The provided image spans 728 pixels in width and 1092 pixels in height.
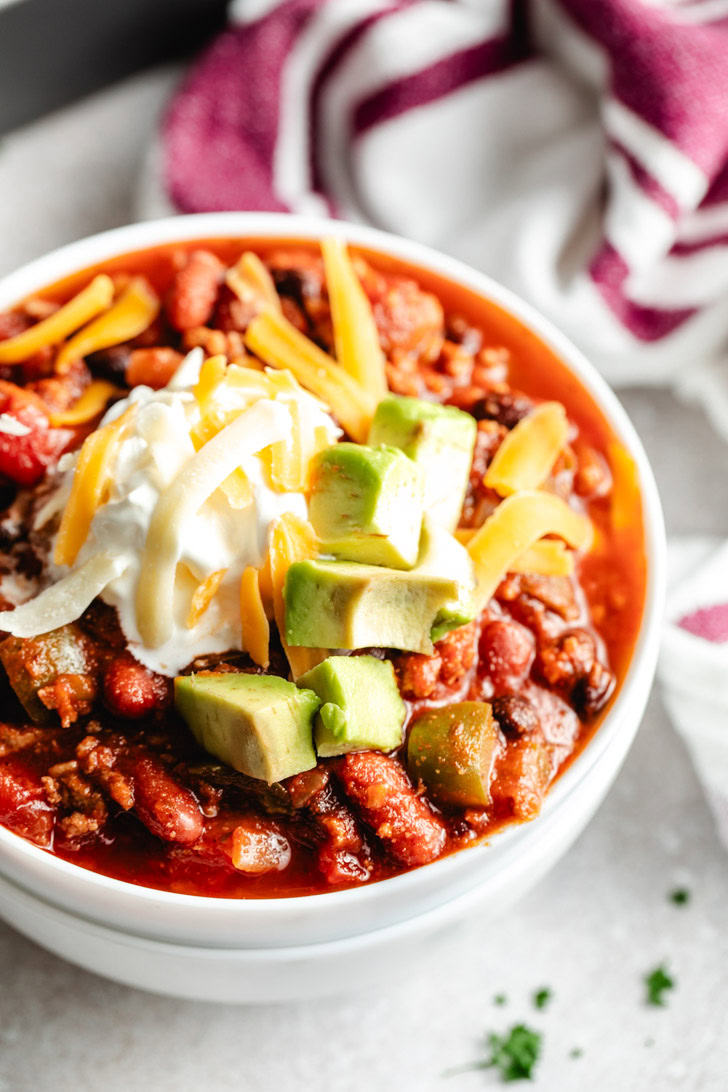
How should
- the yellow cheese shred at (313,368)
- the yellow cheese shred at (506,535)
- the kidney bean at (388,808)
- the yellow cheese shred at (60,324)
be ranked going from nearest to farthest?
1. the kidney bean at (388,808)
2. the yellow cheese shred at (506,535)
3. the yellow cheese shred at (313,368)
4. the yellow cheese shred at (60,324)

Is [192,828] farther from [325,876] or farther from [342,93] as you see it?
[342,93]

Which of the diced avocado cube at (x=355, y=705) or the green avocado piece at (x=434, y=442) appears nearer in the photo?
the diced avocado cube at (x=355, y=705)

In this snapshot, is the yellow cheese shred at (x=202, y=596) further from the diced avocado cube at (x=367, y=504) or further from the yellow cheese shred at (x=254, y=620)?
the diced avocado cube at (x=367, y=504)

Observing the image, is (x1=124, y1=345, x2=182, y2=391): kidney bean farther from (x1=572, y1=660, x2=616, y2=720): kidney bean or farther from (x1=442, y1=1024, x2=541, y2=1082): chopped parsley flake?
(x1=442, y1=1024, x2=541, y2=1082): chopped parsley flake

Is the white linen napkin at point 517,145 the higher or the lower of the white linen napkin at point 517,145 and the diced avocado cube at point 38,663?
the lower

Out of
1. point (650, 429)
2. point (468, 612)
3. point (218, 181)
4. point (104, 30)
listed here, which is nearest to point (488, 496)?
point (468, 612)

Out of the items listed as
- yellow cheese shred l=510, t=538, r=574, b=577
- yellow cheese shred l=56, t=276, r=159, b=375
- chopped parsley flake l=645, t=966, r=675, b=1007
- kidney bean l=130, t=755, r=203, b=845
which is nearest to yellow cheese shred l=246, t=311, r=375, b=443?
yellow cheese shred l=56, t=276, r=159, b=375

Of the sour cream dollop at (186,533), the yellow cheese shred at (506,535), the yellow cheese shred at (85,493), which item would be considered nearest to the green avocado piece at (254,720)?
the sour cream dollop at (186,533)

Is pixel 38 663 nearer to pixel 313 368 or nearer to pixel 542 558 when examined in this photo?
pixel 313 368
